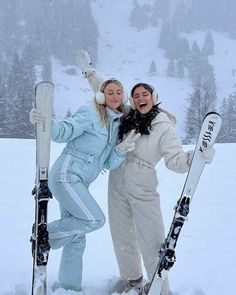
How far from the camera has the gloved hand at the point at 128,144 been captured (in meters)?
3.24

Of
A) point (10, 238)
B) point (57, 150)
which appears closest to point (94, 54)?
point (57, 150)

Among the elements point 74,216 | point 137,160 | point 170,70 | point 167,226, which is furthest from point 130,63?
point 74,216

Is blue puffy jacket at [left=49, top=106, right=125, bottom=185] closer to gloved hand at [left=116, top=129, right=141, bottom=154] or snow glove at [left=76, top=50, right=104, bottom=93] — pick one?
gloved hand at [left=116, top=129, right=141, bottom=154]

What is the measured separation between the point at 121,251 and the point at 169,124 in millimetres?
1147

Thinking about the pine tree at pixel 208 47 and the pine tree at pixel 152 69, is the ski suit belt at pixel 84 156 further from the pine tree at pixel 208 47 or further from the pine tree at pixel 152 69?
the pine tree at pixel 208 47

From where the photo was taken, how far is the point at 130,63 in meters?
108

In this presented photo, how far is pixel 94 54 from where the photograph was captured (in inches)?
4213

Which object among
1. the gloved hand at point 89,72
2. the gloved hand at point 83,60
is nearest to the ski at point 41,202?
the gloved hand at point 89,72

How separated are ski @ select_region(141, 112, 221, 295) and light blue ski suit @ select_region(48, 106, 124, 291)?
0.53 meters

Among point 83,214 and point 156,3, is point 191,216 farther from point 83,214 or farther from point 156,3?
point 156,3

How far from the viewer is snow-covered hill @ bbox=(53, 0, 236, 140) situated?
85.9 metres

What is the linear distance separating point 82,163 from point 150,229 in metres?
0.73

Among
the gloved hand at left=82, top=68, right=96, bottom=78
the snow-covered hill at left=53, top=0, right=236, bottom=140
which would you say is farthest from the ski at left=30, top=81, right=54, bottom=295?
the snow-covered hill at left=53, top=0, right=236, bottom=140

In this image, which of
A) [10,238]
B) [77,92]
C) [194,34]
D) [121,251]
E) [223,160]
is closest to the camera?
[121,251]
